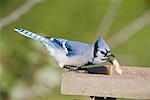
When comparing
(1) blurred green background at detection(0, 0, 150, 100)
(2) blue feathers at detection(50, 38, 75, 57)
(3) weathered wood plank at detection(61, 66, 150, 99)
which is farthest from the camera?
(1) blurred green background at detection(0, 0, 150, 100)

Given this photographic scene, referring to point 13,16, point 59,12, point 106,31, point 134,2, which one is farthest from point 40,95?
point 134,2

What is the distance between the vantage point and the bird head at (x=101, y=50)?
2.77 meters

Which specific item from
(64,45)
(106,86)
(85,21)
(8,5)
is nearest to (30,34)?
(64,45)

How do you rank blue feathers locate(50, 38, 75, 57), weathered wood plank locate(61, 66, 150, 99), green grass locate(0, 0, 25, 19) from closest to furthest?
weathered wood plank locate(61, 66, 150, 99) < blue feathers locate(50, 38, 75, 57) < green grass locate(0, 0, 25, 19)

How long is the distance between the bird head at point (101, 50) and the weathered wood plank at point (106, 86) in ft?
0.93

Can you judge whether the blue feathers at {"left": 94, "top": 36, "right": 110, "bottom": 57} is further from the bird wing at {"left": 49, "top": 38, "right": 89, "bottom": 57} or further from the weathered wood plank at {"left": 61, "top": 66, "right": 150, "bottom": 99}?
the weathered wood plank at {"left": 61, "top": 66, "right": 150, "bottom": 99}

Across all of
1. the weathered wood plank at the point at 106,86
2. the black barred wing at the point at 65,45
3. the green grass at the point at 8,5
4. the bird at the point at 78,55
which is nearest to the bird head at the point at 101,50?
the bird at the point at 78,55

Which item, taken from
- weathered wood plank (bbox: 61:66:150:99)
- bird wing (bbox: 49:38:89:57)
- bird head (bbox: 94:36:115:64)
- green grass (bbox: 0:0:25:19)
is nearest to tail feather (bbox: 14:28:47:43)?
bird wing (bbox: 49:38:89:57)

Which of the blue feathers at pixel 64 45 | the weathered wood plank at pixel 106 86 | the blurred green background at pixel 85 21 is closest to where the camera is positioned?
the weathered wood plank at pixel 106 86

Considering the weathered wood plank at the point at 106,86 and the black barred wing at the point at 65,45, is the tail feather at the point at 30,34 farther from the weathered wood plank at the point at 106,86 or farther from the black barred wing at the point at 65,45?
the weathered wood plank at the point at 106,86

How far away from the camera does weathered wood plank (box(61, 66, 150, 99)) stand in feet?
8.14

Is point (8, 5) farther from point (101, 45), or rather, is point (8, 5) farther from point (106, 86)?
point (106, 86)

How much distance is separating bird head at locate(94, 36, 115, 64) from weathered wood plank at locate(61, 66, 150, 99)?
283 millimetres

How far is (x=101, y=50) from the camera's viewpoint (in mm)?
2783
